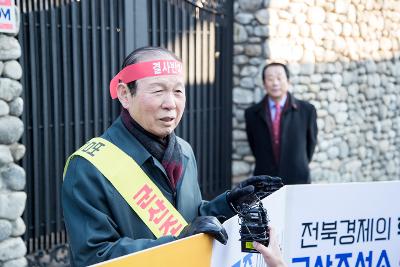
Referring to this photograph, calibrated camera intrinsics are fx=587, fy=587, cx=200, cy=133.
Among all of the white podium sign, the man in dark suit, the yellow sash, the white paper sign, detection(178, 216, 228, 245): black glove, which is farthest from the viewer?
the man in dark suit

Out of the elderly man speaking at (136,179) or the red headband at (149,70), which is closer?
the elderly man speaking at (136,179)

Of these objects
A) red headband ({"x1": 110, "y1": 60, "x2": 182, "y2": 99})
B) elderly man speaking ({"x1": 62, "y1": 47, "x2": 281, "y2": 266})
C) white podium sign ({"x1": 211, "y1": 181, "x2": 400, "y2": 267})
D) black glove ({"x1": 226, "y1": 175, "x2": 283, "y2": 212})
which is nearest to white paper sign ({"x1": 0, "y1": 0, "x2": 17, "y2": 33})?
elderly man speaking ({"x1": 62, "y1": 47, "x2": 281, "y2": 266})

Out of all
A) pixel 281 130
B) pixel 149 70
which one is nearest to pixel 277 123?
pixel 281 130

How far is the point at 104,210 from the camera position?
Result: 2.01m

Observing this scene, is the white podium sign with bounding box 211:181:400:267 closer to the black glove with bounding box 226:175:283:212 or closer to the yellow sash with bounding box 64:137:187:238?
the black glove with bounding box 226:175:283:212

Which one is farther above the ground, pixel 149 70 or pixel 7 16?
pixel 7 16

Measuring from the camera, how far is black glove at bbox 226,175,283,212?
2309 mm

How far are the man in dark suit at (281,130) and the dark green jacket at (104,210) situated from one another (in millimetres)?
2576

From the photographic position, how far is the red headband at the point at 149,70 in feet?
7.07

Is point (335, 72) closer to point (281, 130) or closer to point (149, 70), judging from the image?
point (281, 130)

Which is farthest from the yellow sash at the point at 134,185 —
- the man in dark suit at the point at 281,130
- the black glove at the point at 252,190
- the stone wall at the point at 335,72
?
the stone wall at the point at 335,72

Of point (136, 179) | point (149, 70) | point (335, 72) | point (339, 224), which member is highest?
point (335, 72)

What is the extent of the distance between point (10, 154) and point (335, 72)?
4510 millimetres

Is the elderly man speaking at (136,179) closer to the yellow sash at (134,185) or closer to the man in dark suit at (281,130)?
the yellow sash at (134,185)
